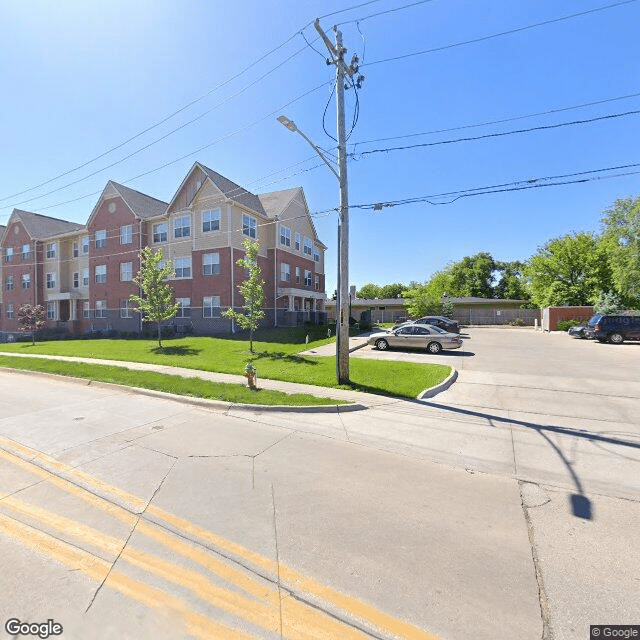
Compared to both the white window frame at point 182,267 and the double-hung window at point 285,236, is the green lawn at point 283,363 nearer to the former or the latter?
the white window frame at point 182,267

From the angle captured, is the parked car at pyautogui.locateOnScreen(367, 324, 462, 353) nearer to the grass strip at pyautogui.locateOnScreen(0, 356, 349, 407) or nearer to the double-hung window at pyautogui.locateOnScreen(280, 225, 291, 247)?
the grass strip at pyautogui.locateOnScreen(0, 356, 349, 407)

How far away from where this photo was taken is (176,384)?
10.1 meters

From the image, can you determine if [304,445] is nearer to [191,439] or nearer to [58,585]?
[191,439]

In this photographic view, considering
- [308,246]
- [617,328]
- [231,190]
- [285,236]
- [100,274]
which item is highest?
[231,190]

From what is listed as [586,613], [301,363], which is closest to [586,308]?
[301,363]

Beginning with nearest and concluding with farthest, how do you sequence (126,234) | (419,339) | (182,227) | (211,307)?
(419,339) → (211,307) → (182,227) → (126,234)

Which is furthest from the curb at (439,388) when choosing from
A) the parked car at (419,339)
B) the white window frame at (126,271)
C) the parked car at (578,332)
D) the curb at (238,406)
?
the white window frame at (126,271)

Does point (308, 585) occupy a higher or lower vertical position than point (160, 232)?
lower

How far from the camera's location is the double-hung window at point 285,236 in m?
29.4

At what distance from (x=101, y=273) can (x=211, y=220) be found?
1307cm

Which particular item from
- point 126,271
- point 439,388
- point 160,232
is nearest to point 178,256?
point 160,232

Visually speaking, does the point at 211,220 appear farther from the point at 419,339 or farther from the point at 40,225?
the point at 40,225

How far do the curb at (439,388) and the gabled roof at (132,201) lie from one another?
1066 inches

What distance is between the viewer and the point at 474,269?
67875 mm
